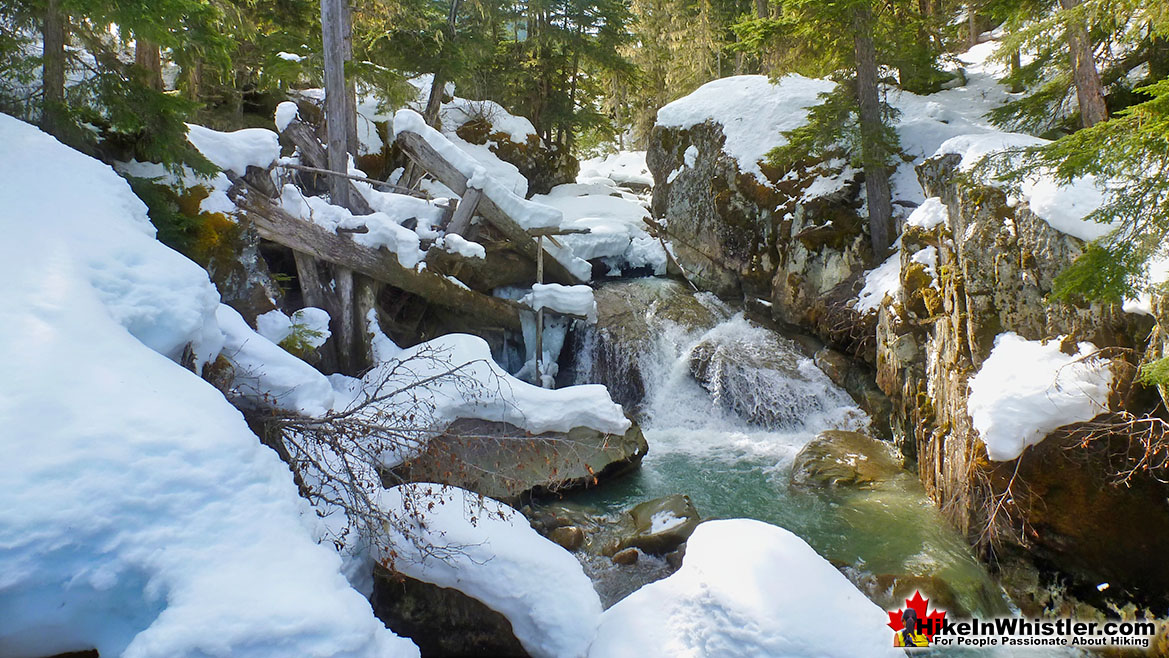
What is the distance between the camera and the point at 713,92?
622 inches

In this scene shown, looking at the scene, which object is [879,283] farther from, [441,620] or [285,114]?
[285,114]

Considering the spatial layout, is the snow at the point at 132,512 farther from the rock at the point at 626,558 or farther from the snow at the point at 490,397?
the snow at the point at 490,397

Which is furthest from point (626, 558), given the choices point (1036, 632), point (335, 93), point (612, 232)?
point (612, 232)

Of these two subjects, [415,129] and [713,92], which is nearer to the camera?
[415,129]

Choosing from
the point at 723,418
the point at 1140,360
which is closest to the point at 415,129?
the point at 723,418

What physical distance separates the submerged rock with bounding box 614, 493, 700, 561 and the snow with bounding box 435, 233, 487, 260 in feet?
15.1

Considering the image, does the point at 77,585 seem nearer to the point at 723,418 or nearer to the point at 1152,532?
the point at 1152,532

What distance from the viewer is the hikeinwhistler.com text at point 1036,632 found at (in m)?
5.19

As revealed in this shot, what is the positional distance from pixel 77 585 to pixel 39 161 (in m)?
3.87

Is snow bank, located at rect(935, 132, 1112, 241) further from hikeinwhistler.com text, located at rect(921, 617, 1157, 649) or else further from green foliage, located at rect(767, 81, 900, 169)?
green foliage, located at rect(767, 81, 900, 169)

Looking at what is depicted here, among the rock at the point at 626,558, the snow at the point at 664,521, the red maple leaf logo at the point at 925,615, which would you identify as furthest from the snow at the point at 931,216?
the rock at the point at 626,558

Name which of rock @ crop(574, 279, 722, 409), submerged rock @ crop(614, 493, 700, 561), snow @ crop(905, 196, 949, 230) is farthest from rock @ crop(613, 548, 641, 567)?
snow @ crop(905, 196, 949, 230)

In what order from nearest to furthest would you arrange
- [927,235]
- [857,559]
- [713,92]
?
[857,559] → [927,235] → [713,92]

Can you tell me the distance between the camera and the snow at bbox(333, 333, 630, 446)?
7.52 metres
